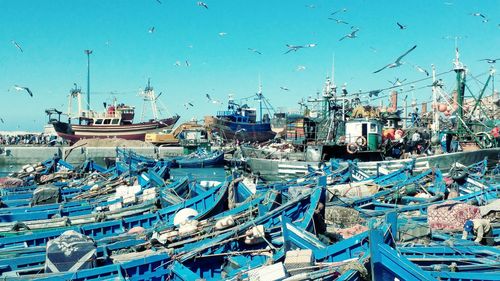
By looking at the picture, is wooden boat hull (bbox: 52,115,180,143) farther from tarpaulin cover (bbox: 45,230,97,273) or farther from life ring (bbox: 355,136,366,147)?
tarpaulin cover (bbox: 45,230,97,273)

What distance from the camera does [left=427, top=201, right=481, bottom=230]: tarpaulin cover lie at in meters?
11.1

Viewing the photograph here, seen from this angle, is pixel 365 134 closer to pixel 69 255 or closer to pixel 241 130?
pixel 69 255

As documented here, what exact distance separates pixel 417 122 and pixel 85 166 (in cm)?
2556

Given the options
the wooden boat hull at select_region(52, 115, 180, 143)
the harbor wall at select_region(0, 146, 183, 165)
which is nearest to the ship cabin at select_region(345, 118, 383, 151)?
the harbor wall at select_region(0, 146, 183, 165)

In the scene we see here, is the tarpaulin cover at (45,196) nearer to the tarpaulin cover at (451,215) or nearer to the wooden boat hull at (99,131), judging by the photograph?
the tarpaulin cover at (451,215)

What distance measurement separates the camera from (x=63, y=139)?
2394 inches

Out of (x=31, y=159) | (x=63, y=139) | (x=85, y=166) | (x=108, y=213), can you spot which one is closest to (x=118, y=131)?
(x=63, y=139)

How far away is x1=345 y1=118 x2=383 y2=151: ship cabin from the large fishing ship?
3682 centimetres

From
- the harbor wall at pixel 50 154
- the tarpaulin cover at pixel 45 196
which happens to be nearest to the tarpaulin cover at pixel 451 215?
the tarpaulin cover at pixel 45 196

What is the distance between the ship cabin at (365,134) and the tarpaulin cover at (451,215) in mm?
17956

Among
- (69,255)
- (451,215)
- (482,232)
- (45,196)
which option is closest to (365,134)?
(451,215)

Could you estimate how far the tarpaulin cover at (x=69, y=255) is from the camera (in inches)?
323

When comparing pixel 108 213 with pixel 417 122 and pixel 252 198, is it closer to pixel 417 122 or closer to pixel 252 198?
pixel 252 198

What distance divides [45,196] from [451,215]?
45.1 ft
